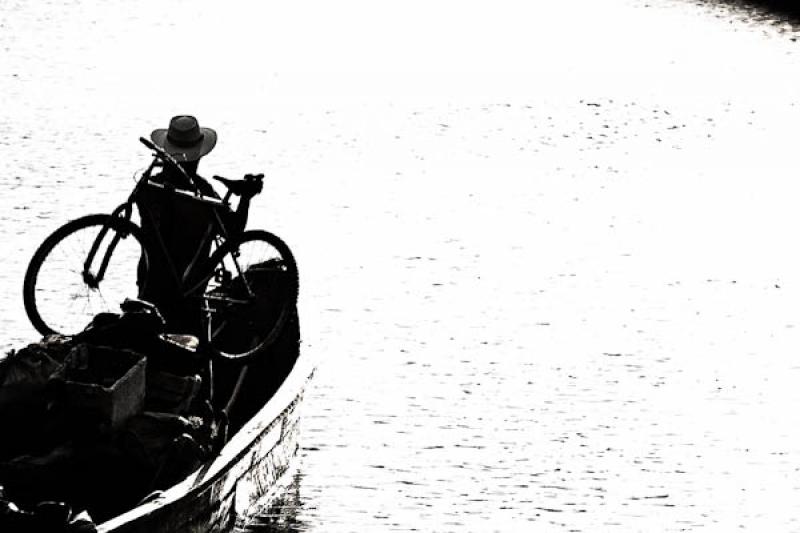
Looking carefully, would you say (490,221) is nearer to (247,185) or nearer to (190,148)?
(247,185)

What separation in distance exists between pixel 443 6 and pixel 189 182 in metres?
23.7

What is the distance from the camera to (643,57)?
29938 mm

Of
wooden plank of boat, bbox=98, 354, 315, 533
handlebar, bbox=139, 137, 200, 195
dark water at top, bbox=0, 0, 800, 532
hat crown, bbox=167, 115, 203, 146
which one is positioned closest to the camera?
wooden plank of boat, bbox=98, 354, 315, 533

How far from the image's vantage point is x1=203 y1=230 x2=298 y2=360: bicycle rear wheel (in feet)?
40.7

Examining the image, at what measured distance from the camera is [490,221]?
1961 centimetres

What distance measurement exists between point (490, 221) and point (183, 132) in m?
7.86

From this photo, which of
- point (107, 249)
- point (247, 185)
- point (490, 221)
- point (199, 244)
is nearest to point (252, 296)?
point (199, 244)

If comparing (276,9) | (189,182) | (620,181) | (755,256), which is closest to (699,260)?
(755,256)

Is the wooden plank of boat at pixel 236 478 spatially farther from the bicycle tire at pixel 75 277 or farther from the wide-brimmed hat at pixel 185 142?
the wide-brimmed hat at pixel 185 142

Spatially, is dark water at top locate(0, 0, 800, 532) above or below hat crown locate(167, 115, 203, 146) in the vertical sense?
below

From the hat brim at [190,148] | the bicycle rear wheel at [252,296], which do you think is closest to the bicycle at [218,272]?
the bicycle rear wheel at [252,296]

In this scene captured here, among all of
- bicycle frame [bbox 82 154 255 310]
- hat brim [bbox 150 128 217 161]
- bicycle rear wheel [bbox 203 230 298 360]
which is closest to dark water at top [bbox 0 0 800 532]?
bicycle rear wheel [bbox 203 230 298 360]

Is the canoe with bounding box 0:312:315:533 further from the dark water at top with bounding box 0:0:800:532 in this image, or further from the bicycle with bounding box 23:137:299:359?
the dark water at top with bounding box 0:0:800:532

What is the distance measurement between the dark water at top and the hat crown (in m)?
1.72
